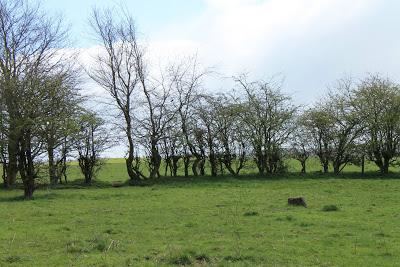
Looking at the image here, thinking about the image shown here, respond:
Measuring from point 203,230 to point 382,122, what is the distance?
28.7 m

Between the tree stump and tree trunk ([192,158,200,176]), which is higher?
tree trunk ([192,158,200,176])

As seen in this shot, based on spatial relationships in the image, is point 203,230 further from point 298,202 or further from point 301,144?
point 301,144

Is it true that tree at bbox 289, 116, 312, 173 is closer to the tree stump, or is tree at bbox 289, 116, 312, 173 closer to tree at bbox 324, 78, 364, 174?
tree at bbox 324, 78, 364, 174

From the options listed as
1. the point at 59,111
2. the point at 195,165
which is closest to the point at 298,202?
the point at 59,111

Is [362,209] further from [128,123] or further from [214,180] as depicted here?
[128,123]

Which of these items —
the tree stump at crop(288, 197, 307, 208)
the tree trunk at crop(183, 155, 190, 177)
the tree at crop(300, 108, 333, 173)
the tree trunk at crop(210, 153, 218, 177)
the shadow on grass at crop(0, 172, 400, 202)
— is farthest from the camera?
the tree at crop(300, 108, 333, 173)

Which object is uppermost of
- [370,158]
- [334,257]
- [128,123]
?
[128,123]

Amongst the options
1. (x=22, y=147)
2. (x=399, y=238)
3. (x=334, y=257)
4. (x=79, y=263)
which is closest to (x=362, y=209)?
(x=399, y=238)

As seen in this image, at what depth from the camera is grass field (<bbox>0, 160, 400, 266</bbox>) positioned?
35.2ft

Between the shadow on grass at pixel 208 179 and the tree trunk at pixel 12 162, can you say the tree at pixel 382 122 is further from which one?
the tree trunk at pixel 12 162

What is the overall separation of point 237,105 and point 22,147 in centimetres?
1912

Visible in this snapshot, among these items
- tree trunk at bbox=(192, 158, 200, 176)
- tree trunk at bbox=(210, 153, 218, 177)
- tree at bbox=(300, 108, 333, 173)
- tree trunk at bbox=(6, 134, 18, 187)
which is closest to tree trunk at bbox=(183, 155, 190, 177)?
tree trunk at bbox=(192, 158, 200, 176)

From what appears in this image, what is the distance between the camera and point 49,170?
30.6 m

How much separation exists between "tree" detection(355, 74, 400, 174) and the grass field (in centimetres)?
1342
